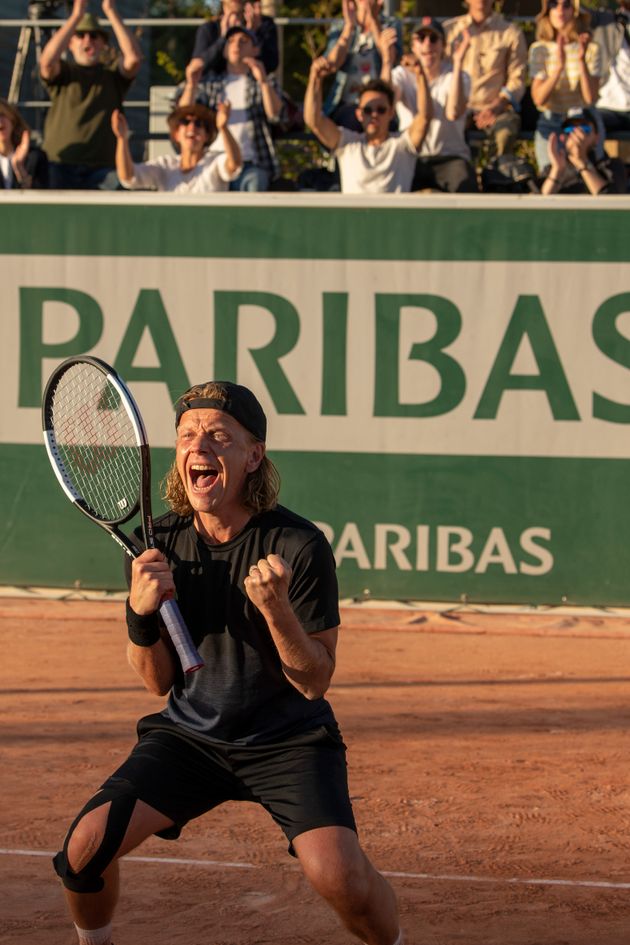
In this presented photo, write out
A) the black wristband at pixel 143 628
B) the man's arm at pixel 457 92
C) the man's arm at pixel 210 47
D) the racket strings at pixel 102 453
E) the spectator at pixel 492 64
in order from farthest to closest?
the spectator at pixel 492 64
the man's arm at pixel 210 47
the man's arm at pixel 457 92
the racket strings at pixel 102 453
the black wristband at pixel 143 628

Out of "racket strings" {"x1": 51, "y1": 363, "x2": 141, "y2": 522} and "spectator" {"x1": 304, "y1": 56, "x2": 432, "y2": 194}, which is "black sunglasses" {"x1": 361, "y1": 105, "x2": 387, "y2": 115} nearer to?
"spectator" {"x1": 304, "y1": 56, "x2": 432, "y2": 194}

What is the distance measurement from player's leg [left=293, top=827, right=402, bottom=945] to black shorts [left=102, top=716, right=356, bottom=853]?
0.06 metres

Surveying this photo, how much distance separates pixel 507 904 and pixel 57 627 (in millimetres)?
5196

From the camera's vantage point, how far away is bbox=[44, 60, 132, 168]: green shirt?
456 inches

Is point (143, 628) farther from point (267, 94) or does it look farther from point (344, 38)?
point (344, 38)

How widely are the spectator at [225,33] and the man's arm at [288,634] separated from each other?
910 cm

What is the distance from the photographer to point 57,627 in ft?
30.7

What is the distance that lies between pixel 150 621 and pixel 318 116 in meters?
7.67

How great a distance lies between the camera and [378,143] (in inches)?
420

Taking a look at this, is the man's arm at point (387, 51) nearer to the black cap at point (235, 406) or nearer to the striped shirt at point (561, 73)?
the striped shirt at point (561, 73)

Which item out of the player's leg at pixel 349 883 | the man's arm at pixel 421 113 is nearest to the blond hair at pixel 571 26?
the man's arm at pixel 421 113

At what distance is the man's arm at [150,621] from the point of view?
368cm

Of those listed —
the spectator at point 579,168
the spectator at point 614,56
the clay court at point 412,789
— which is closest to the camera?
the clay court at point 412,789

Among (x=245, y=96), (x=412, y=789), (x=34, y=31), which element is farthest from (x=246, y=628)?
(x=34, y=31)
